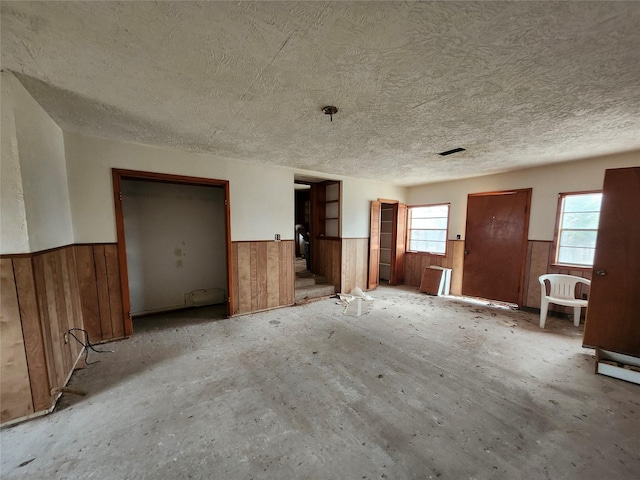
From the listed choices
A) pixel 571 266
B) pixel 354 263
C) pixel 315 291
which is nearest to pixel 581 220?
pixel 571 266

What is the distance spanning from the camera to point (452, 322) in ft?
12.0

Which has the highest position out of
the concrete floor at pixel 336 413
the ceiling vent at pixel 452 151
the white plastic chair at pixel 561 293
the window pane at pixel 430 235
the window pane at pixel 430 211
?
the ceiling vent at pixel 452 151

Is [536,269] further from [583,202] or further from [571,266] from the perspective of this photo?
[583,202]

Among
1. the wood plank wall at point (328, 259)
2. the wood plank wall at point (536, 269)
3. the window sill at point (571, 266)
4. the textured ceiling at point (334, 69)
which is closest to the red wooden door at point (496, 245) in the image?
the wood plank wall at point (536, 269)

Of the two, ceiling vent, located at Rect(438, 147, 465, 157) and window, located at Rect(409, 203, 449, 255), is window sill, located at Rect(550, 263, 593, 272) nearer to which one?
window, located at Rect(409, 203, 449, 255)

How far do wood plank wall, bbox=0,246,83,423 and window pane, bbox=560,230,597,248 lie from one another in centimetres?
648

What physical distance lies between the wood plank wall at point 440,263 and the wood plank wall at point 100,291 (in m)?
5.70

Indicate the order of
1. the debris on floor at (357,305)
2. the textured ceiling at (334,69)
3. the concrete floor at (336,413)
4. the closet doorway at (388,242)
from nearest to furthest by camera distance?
the textured ceiling at (334,69), the concrete floor at (336,413), the debris on floor at (357,305), the closet doorway at (388,242)

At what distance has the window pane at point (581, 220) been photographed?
3643 mm

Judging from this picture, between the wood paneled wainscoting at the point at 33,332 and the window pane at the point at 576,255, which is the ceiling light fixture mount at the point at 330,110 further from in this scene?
the window pane at the point at 576,255

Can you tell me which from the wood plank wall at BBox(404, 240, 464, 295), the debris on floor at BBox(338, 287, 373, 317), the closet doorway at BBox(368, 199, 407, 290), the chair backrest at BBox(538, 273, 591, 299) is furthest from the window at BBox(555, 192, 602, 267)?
the debris on floor at BBox(338, 287, 373, 317)

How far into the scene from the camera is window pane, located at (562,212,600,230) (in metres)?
3.64

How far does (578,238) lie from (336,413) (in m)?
4.62

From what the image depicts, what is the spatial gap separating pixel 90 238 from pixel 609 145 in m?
6.43
